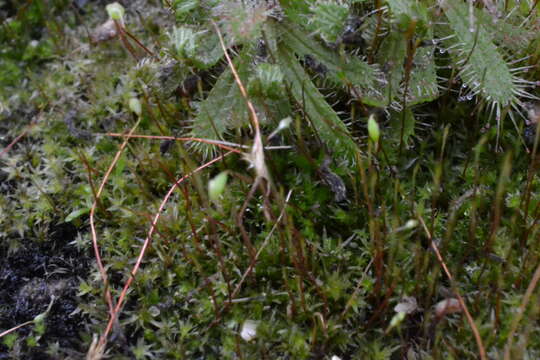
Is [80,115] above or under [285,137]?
under

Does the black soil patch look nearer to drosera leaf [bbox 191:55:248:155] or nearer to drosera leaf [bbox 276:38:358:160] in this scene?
drosera leaf [bbox 191:55:248:155]

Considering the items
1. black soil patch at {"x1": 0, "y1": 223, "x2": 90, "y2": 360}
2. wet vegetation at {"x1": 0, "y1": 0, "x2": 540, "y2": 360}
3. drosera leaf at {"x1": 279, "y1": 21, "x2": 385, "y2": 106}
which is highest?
drosera leaf at {"x1": 279, "y1": 21, "x2": 385, "y2": 106}

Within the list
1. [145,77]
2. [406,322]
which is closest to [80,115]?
[145,77]

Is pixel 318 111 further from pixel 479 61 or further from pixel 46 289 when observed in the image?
pixel 46 289

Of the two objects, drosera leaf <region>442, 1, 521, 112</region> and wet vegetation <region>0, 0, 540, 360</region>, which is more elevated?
drosera leaf <region>442, 1, 521, 112</region>

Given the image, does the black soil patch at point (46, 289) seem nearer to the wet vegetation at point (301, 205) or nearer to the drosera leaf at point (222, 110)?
→ the wet vegetation at point (301, 205)

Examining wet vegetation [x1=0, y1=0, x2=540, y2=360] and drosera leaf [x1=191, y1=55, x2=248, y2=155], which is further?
drosera leaf [x1=191, y1=55, x2=248, y2=155]

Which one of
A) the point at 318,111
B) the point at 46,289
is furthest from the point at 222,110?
the point at 46,289

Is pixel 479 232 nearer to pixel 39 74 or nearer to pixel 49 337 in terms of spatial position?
pixel 49 337

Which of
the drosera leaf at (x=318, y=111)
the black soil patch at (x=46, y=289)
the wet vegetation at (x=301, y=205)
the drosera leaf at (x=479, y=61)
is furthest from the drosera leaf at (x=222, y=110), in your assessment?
the drosera leaf at (x=479, y=61)

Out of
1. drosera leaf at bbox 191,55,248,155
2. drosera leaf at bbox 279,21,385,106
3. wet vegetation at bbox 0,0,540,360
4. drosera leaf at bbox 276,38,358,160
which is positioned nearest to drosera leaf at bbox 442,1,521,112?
wet vegetation at bbox 0,0,540,360
